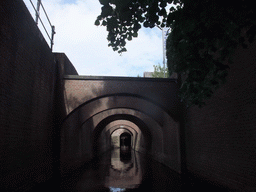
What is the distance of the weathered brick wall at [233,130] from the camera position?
16.4ft

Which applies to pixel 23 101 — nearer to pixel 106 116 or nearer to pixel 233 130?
pixel 233 130

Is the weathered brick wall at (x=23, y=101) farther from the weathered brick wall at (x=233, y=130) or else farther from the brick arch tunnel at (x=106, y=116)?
the weathered brick wall at (x=233, y=130)

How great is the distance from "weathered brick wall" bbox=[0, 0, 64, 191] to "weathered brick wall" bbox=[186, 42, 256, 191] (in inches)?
218

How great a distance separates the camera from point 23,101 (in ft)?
19.2

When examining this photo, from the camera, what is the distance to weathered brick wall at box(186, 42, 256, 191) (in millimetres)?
4992

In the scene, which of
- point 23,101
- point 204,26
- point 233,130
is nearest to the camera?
point 204,26

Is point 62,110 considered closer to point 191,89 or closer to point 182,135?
point 182,135

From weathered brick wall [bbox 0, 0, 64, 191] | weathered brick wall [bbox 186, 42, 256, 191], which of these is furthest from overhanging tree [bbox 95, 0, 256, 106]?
weathered brick wall [bbox 0, 0, 64, 191]

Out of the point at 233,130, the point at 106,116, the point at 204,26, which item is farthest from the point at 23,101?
the point at 106,116

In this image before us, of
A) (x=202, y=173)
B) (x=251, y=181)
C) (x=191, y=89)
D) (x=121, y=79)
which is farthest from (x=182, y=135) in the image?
(x=191, y=89)

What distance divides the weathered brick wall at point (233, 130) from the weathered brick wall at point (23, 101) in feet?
18.1

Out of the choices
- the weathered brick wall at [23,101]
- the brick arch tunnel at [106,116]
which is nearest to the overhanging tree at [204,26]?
the weathered brick wall at [23,101]

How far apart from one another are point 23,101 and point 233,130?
5.74 metres

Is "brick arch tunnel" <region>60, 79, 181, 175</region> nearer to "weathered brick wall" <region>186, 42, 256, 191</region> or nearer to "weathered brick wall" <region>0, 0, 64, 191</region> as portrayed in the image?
"weathered brick wall" <region>0, 0, 64, 191</region>
